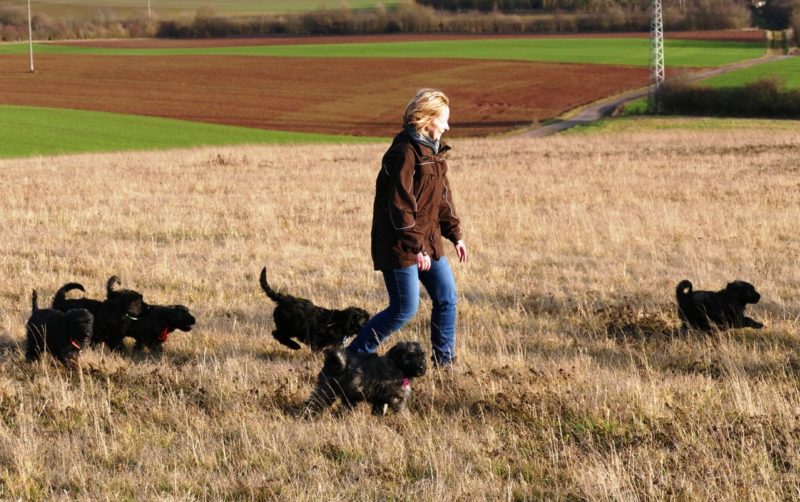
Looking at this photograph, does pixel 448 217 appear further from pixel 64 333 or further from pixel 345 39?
pixel 345 39

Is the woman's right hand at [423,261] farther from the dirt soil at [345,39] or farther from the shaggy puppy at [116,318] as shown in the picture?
the dirt soil at [345,39]

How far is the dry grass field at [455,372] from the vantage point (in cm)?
565

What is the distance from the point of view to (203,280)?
12.0 m

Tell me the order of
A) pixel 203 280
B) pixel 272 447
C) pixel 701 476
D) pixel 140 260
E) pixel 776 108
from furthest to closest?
pixel 776 108 → pixel 140 260 → pixel 203 280 → pixel 272 447 → pixel 701 476

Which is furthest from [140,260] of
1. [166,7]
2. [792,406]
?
[166,7]

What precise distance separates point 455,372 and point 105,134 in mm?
48626

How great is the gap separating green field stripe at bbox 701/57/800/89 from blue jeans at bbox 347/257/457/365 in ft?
212

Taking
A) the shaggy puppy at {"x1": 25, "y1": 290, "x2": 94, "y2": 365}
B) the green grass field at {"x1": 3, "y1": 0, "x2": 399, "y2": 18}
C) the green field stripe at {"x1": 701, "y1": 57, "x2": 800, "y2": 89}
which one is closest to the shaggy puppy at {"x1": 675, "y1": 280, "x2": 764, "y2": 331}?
the shaggy puppy at {"x1": 25, "y1": 290, "x2": 94, "y2": 365}

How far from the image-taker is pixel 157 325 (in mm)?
8719

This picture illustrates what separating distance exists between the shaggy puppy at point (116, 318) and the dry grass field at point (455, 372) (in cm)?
24

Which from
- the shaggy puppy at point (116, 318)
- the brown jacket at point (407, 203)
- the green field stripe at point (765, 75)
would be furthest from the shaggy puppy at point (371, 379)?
the green field stripe at point (765, 75)

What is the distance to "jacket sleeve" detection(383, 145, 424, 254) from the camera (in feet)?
24.0

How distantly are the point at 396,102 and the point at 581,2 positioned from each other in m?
71.0

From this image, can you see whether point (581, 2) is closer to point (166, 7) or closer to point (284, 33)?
point (284, 33)
